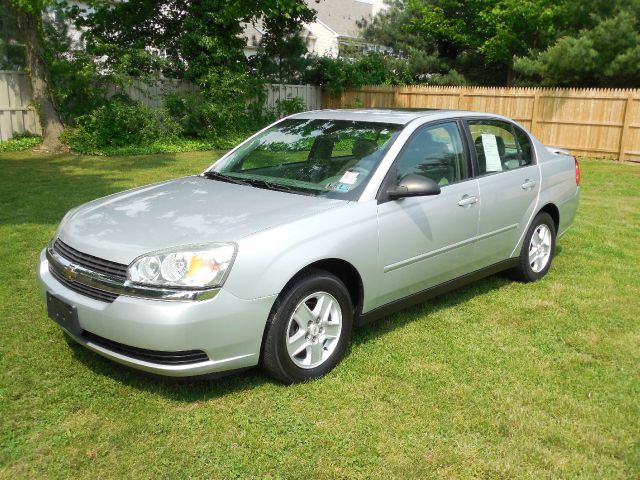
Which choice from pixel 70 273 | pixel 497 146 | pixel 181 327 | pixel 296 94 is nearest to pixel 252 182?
pixel 70 273

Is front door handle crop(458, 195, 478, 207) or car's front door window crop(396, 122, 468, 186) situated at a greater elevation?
car's front door window crop(396, 122, 468, 186)

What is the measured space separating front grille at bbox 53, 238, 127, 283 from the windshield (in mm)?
1315

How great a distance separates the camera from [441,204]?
4.32 metres

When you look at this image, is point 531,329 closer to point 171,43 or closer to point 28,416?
point 28,416

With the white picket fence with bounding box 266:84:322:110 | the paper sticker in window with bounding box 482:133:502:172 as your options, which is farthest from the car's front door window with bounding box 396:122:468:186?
the white picket fence with bounding box 266:84:322:110

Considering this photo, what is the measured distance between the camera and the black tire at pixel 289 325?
333 centimetres

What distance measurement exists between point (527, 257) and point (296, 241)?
2.87m

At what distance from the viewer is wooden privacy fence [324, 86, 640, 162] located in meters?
15.8

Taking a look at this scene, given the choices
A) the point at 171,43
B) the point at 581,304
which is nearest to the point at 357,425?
the point at 581,304

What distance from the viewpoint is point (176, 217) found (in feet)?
11.8

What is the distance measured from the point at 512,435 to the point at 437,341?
46.5 inches

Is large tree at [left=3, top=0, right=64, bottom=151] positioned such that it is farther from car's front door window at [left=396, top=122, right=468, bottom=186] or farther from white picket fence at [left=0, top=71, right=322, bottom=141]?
car's front door window at [left=396, top=122, right=468, bottom=186]

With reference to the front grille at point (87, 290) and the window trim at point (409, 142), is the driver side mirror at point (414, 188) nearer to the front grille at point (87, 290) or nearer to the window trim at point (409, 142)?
the window trim at point (409, 142)

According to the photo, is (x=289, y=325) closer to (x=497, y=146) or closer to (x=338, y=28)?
(x=497, y=146)
